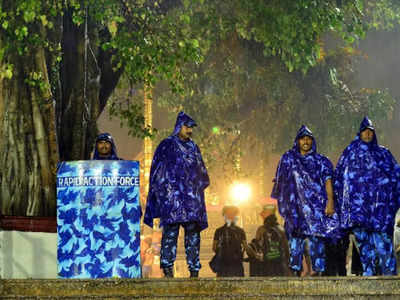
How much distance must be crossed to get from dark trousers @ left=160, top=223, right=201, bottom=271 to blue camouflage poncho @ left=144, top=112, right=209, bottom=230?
0.10 m

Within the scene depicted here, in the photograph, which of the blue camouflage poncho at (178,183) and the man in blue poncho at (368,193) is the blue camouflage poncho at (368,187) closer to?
the man in blue poncho at (368,193)

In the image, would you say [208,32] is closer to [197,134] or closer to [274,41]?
[274,41]

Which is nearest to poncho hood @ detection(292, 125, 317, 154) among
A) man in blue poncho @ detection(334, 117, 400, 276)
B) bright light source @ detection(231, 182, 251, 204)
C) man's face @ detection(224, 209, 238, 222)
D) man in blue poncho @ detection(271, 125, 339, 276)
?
man in blue poncho @ detection(271, 125, 339, 276)

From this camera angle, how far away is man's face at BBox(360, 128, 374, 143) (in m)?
9.12

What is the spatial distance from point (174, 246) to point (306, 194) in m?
1.64

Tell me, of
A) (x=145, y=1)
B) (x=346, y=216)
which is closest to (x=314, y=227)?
(x=346, y=216)

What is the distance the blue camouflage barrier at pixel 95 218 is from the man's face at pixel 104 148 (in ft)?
3.81

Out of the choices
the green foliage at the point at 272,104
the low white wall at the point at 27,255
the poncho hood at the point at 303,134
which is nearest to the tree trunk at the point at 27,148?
the low white wall at the point at 27,255

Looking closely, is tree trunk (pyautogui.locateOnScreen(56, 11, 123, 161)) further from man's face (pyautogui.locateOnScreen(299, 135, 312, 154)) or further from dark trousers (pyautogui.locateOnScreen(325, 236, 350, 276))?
dark trousers (pyautogui.locateOnScreen(325, 236, 350, 276))

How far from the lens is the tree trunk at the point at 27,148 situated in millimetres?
10109

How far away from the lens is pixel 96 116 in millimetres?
11180

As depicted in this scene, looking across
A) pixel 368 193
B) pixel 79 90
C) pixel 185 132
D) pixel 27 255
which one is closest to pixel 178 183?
pixel 185 132

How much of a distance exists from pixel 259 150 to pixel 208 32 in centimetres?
1378

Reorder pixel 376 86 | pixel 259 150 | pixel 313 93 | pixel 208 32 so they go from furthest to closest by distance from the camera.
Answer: pixel 376 86
pixel 259 150
pixel 313 93
pixel 208 32
